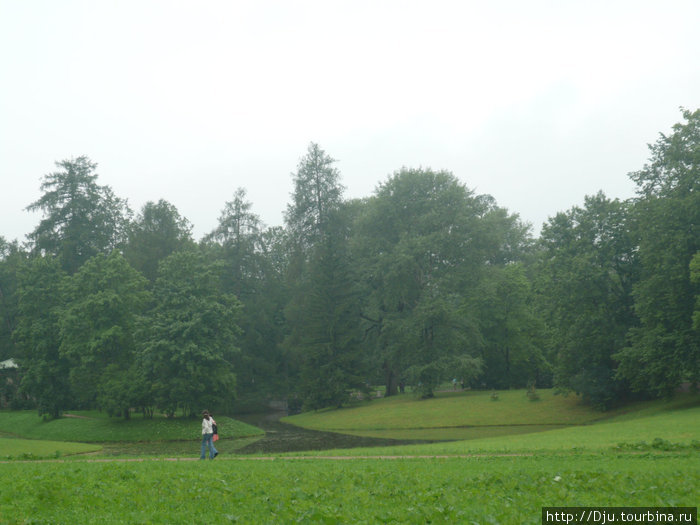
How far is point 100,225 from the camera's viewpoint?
72250mm

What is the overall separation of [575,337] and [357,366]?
972 inches

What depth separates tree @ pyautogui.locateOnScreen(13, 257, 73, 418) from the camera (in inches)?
2207

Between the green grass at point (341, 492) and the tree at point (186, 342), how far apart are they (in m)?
32.7

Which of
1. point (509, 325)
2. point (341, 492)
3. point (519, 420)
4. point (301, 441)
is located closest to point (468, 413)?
point (519, 420)

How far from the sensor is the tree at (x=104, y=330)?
50.4 metres

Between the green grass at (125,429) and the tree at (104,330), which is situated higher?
the tree at (104,330)

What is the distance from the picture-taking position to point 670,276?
36.9 metres

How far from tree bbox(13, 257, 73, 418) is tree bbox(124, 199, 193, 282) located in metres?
8.81

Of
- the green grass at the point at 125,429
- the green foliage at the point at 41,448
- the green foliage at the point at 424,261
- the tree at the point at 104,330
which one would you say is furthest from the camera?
the green foliage at the point at 424,261

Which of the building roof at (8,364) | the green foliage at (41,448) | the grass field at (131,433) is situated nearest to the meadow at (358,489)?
the green foliage at (41,448)

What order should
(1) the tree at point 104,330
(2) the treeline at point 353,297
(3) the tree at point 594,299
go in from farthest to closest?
1. (1) the tree at point 104,330
2. (3) the tree at point 594,299
3. (2) the treeline at point 353,297

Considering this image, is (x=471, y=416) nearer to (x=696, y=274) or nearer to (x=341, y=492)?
(x=696, y=274)

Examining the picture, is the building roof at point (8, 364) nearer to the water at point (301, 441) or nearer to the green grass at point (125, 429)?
the green grass at point (125, 429)

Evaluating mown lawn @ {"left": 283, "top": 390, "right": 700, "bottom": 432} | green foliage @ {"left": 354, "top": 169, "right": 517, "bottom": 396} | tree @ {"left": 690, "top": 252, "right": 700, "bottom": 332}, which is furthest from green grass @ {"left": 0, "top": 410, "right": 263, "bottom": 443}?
tree @ {"left": 690, "top": 252, "right": 700, "bottom": 332}
